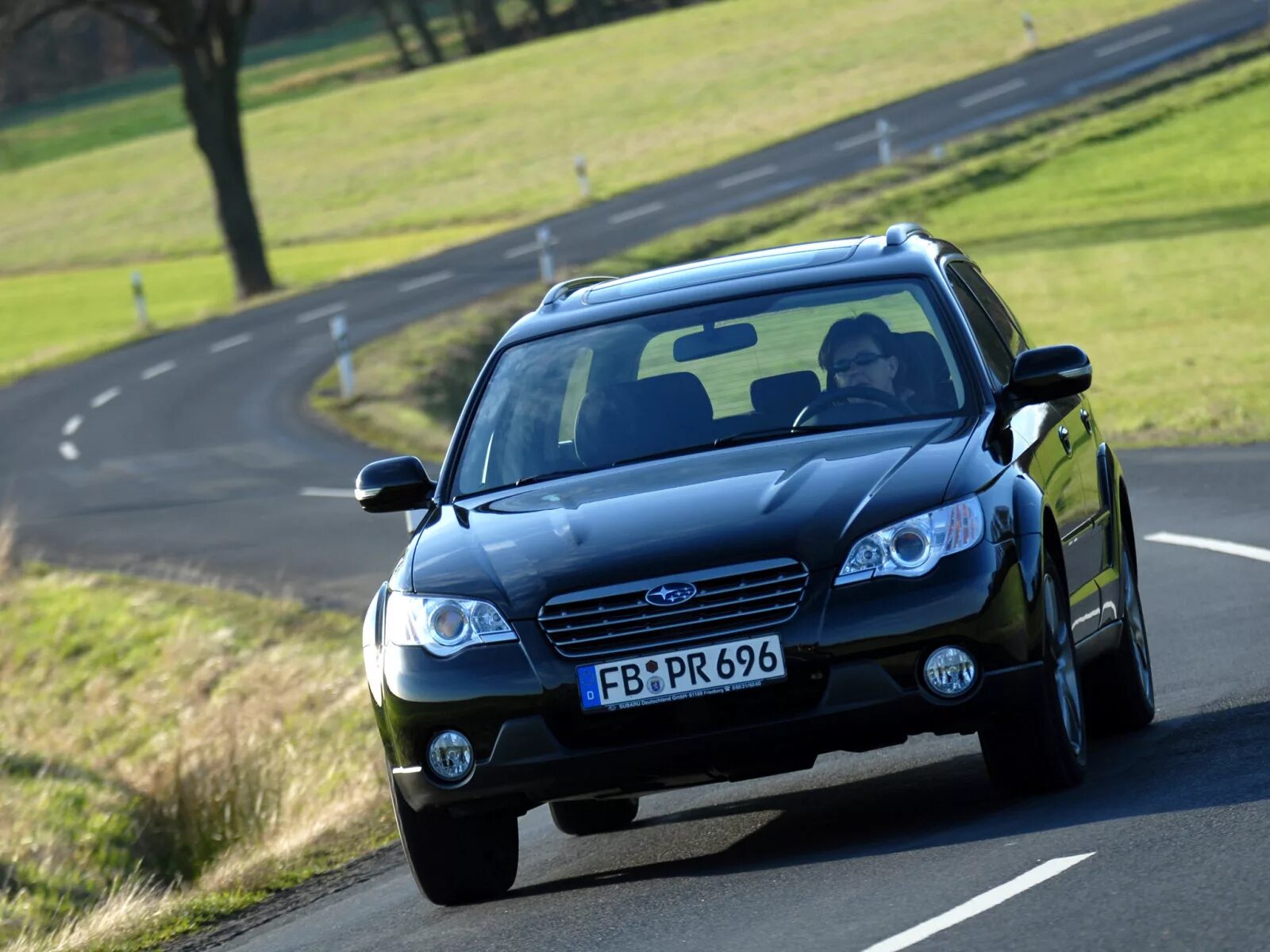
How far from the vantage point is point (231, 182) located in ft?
149

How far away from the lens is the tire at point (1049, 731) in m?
6.61

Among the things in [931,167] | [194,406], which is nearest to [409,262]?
[931,167]

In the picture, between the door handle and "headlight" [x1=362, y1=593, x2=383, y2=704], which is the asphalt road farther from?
the door handle

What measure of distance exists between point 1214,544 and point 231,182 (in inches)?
1368

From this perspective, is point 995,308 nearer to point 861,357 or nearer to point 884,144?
point 861,357

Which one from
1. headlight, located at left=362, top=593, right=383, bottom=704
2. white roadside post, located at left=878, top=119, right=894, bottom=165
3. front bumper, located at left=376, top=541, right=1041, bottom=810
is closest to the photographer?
front bumper, located at left=376, top=541, right=1041, bottom=810

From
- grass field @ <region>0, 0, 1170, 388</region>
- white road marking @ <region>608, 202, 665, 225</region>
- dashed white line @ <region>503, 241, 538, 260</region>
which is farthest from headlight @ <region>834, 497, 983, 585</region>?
white road marking @ <region>608, 202, 665, 225</region>

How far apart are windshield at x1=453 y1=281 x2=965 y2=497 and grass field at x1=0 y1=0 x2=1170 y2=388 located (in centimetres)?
3435

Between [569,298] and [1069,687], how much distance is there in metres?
2.53

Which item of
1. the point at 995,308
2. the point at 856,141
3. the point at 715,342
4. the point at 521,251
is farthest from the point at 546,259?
the point at 715,342

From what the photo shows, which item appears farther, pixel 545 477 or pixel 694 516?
pixel 545 477

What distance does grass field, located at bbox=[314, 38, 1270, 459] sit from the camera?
22562 millimetres

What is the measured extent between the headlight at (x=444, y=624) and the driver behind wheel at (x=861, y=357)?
158 centimetres

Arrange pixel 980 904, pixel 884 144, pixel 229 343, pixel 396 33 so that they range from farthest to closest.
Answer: pixel 396 33, pixel 884 144, pixel 229 343, pixel 980 904
